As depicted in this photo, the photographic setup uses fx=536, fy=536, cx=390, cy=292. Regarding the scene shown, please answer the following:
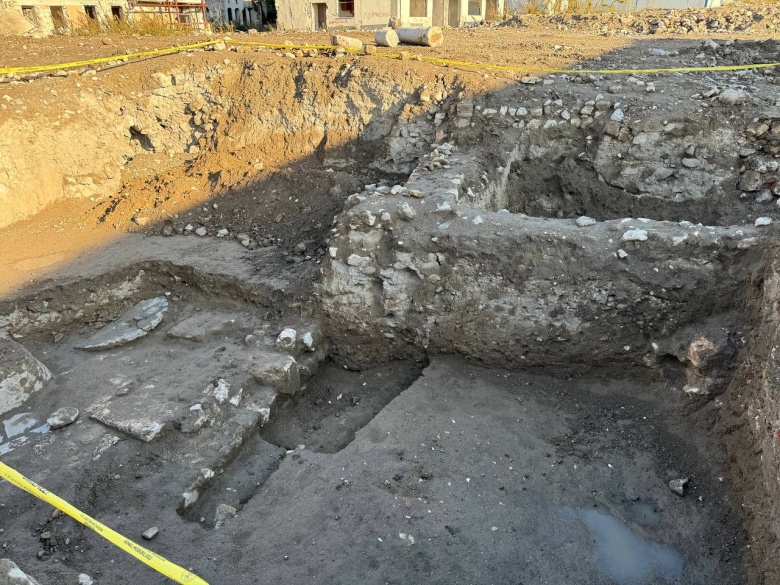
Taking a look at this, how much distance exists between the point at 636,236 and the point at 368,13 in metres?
12.7

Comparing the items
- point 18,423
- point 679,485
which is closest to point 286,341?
point 18,423

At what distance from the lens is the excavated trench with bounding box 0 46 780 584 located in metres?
3.29

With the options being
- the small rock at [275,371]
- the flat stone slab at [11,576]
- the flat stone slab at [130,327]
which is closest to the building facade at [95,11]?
the flat stone slab at [130,327]

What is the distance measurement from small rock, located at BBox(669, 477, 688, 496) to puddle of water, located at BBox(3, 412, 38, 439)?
180 inches

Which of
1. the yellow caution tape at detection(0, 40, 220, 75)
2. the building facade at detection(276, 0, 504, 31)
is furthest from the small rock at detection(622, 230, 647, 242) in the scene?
the building facade at detection(276, 0, 504, 31)

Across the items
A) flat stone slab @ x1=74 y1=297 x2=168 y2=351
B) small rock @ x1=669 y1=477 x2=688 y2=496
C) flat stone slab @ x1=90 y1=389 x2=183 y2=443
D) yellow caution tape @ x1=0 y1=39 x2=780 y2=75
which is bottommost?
small rock @ x1=669 y1=477 x2=688 y2=496

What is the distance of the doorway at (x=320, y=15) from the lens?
1532 centimetres

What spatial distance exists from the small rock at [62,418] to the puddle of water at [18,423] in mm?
148

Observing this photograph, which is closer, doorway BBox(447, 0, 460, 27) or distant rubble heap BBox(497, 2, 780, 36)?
distant rubble heap BBox(497, 2, 780, 36)

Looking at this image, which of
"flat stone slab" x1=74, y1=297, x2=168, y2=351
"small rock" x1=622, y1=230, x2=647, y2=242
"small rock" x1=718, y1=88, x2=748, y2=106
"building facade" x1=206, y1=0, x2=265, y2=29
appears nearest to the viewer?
"small rock" x1=622, y1=230, x2=647, y2=242

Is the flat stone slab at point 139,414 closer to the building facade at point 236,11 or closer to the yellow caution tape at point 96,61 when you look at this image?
the yellow caution tape at point 96,61

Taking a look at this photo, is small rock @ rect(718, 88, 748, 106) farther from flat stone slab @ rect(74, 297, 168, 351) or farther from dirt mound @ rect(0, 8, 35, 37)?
dirt mound @ rect(0, 8, 35, 37)

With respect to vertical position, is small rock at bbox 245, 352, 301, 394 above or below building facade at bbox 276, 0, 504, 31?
below

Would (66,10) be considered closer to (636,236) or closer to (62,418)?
(62,418)
